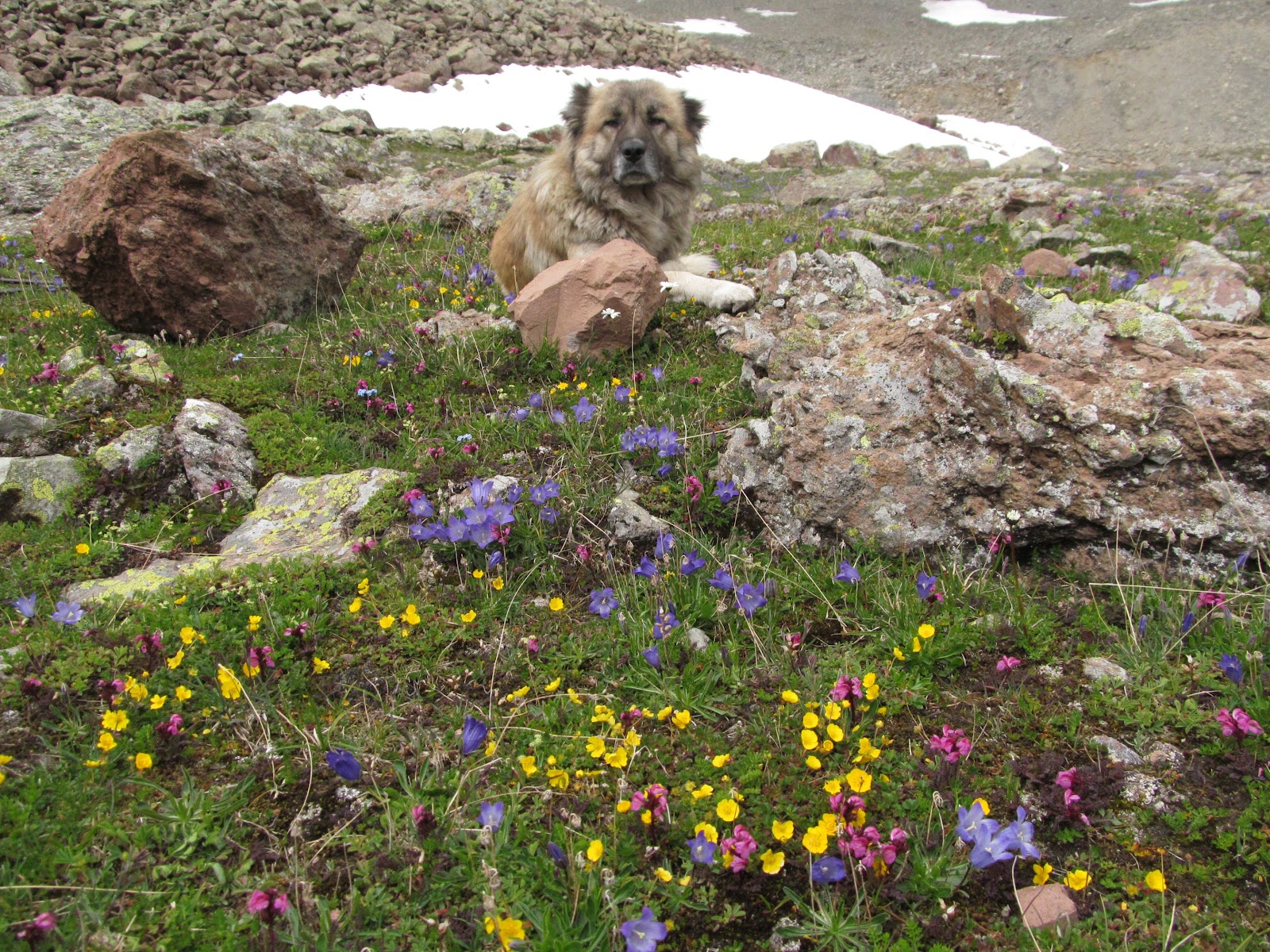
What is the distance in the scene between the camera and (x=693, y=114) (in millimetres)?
8375

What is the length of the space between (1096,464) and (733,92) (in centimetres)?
4147

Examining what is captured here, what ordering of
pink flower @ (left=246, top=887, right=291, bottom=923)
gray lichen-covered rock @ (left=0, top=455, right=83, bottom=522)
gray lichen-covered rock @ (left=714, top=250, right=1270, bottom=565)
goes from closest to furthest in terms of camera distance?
pink flower @ (left=246, top=887, right=291, bottom=923), gray lichen-covered rock @ (left=714, top=250, right=1270, bottom=565), gray lichen-covered rock @ (left=0, top=455, right=83, bottom=522)

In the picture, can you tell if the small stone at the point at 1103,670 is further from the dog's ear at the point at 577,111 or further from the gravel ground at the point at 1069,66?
the gravel ground at the point at 1069,66

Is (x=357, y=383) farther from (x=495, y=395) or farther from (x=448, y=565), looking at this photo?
(x=448, y=565)

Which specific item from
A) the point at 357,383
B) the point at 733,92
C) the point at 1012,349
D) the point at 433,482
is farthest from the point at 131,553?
the point at 733,92

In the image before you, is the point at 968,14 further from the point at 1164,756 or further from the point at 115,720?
the point at 115,720

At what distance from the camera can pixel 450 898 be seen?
224 centimetres

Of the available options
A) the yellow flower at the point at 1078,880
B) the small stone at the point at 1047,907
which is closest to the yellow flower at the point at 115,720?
the small stone at the point at 1047,907

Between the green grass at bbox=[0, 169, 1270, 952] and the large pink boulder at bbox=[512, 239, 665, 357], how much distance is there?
1.59 metres

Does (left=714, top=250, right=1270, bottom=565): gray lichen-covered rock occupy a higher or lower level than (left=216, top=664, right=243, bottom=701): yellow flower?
higher

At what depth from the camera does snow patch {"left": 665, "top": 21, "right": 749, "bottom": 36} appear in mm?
66750

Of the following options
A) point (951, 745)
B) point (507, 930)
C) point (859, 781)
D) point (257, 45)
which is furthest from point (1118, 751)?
point (257, 45)

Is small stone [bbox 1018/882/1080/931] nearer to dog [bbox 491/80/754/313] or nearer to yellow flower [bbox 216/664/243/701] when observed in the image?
yellow flower [bbox 216/664/243/701]

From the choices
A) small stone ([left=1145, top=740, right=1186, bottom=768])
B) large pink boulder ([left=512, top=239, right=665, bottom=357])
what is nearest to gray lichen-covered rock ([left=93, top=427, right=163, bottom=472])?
large pink boulder ([left=512, top=239, right=665, bottom=357])
